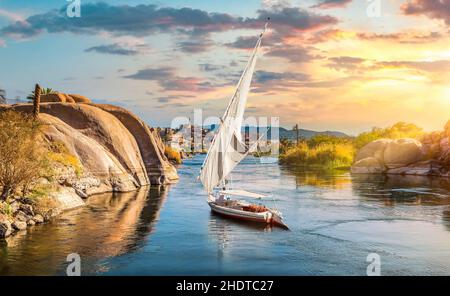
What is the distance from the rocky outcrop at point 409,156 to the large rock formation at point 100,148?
42.7 meters

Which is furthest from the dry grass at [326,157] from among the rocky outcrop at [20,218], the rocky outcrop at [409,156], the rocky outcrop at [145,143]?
the rocky outcrop at [20,218]

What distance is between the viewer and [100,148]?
176 ft

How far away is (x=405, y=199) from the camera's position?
49.4 meters

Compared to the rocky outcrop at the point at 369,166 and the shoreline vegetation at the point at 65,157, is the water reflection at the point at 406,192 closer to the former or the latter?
the rocky outcrop at the point at 369,166

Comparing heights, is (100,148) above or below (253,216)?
above

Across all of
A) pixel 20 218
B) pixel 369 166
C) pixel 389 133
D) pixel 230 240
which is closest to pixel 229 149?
pixel 230 240

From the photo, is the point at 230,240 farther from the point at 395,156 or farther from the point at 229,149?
the point at 395,156

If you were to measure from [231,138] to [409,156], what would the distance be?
6060 cm

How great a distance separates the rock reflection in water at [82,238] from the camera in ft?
77.0

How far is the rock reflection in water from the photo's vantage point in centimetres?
2347

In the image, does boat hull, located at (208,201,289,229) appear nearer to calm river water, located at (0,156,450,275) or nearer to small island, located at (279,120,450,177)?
calm river water, located at (0,156,450,275)
